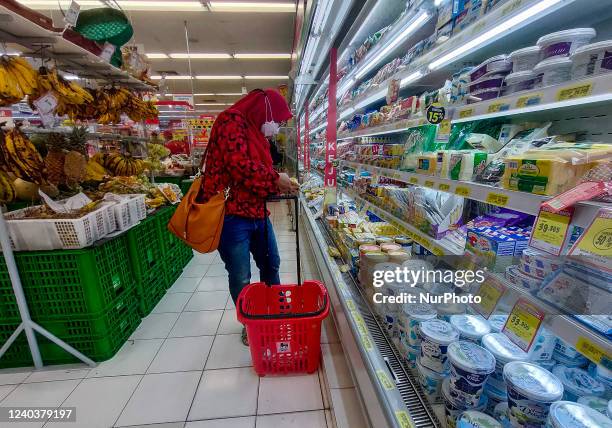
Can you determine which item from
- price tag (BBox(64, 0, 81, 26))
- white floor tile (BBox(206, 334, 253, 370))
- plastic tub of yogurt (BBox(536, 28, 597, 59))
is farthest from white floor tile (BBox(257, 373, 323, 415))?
price tag (BBox(64, 0, 81, 26))

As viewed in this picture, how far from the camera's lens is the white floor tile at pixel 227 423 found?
146 cm

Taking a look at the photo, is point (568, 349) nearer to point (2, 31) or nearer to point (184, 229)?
point (184, 229)

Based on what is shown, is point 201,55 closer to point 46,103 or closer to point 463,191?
point 46,103

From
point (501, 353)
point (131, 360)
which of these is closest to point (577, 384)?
point (501, 353)

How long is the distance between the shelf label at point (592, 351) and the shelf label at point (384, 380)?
2.23ft

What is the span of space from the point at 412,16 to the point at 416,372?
1.70 metres

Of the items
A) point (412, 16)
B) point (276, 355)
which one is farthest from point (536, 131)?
point (276, 355)

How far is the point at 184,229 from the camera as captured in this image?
1.72 meters

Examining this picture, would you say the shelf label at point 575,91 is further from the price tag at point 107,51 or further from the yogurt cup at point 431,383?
the price tag at point 107,51

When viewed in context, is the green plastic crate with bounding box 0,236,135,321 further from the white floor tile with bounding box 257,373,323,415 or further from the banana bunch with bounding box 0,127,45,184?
the white floor tile with bounding box 257,373,323,415

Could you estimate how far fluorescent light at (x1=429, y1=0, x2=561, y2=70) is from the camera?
816mm

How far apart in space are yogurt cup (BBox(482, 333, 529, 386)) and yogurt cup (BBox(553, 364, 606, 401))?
0.09 metres

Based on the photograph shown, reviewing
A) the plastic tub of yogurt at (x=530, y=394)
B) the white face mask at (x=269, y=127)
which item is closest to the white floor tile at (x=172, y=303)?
the white face mask at (x=269, y=127)

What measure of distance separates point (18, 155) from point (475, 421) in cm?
259
